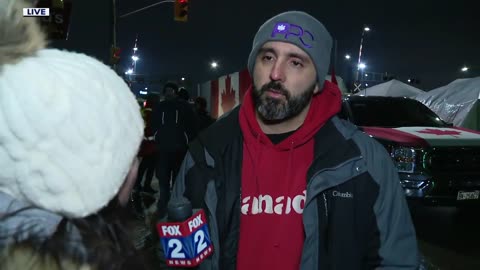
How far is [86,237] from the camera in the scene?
3.23 ft

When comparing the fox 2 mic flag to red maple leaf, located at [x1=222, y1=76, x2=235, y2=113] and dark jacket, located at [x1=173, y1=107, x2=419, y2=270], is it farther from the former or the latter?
red maple leaf, located at [x1=222, y1=76, x2=235, y2=113]

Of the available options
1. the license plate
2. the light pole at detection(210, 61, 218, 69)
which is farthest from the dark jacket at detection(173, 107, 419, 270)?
the light pole at detection(210, 61, 218, 69)

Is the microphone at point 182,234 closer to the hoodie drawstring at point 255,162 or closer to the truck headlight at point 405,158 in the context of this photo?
the hoodie drawstring at point 255,162

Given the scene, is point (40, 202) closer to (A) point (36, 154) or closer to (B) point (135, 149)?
(A) point (36, 154)

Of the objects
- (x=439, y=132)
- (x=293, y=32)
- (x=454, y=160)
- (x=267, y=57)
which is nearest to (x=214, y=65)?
(x=439, y=132)

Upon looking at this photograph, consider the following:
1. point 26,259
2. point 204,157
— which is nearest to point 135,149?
point 26,259

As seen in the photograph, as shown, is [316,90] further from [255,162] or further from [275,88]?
[255,162]

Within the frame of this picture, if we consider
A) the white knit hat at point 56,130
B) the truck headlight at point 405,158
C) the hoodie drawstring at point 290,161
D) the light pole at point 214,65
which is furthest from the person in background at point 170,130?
the light pole at point 214,65

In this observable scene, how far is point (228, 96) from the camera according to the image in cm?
2106

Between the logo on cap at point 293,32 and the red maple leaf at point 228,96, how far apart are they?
59.4 ft

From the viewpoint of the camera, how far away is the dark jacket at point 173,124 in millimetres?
7469

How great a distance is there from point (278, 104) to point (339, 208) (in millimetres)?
676

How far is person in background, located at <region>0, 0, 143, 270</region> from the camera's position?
0.93m

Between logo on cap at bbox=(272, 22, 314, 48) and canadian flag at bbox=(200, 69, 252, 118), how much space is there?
16093mm
